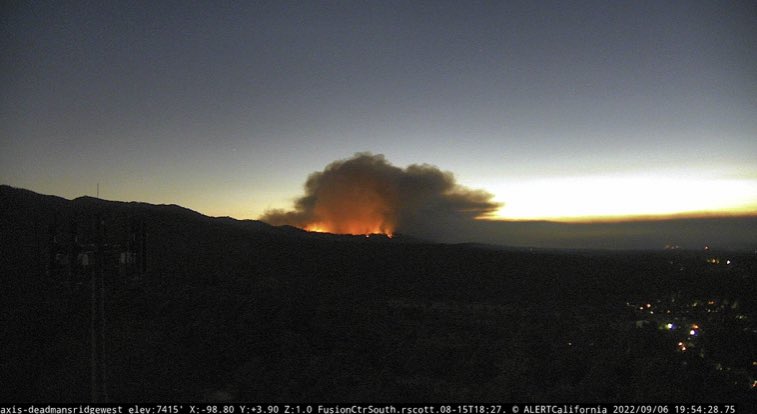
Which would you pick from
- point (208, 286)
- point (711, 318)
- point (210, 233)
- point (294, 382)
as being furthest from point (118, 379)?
point (210, 233)

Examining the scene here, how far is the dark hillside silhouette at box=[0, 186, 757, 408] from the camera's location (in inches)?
445

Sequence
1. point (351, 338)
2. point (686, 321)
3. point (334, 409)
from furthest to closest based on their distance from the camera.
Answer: point (686, 321) < point (351, 338) < point (334, 409)

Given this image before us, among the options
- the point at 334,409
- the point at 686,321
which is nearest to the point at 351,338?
the point at 334,409

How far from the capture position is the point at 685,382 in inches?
490

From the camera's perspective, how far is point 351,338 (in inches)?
608

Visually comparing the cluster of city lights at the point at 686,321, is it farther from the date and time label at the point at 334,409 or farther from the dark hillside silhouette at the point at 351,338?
the date and time label at the point at 334,409

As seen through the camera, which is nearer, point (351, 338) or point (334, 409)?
point (334, 409)

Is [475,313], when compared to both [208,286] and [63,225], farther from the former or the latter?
[63,225]

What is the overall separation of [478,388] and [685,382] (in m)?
5.66

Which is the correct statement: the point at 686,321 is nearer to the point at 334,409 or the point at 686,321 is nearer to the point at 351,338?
the point at 351,338

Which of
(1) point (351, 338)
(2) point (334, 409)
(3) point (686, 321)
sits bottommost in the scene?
(3) point (686, 321)

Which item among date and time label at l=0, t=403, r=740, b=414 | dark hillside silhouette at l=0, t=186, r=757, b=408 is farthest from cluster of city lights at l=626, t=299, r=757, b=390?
date and time label at l=0, t=403, r=740, b=414

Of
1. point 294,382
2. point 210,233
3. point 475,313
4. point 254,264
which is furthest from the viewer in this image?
point 210,233

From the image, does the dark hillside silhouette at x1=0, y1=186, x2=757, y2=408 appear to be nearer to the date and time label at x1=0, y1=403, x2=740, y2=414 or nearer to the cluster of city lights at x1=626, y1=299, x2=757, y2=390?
the cluster of city lights at x1=626, y1=299, x2=757, y2=390
